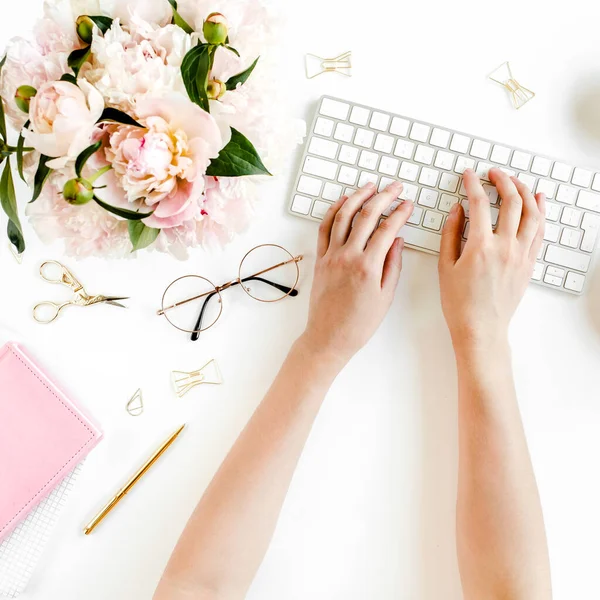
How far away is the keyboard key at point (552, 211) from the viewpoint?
2.45 feet

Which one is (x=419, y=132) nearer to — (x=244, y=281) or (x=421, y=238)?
(x=421, y=238)

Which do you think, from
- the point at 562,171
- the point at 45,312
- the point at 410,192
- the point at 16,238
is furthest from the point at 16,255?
the point at 562,171

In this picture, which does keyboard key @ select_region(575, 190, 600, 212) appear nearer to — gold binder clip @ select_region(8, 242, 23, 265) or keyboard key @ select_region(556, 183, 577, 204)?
keyboard key @ select_region(556, 183, 577, 204)

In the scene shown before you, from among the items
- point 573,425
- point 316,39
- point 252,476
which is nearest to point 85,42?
point 316,39

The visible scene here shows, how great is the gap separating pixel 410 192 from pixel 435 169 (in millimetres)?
46

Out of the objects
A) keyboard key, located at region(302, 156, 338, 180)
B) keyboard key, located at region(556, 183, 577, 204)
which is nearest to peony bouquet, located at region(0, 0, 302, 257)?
keyboard key, located at region(302, 156, 338, 180)

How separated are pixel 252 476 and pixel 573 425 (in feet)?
1.53

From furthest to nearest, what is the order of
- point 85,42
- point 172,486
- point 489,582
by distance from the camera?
point 172,486
point 489,582
point 85,42

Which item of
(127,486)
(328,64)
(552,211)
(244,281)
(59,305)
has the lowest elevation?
(127,486)

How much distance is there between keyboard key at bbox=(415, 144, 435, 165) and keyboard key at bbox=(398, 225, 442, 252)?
95 millimetres

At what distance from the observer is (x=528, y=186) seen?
0.75 metres

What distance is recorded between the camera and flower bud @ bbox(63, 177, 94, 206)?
1.26ft

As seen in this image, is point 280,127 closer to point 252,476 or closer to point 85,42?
point 85,42

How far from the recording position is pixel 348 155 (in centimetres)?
75
